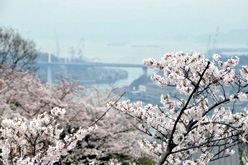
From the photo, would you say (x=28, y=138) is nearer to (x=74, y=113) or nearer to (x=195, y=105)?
(x=195, y=105)

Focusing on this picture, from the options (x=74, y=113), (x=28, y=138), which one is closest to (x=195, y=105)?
(x=28, y=138)

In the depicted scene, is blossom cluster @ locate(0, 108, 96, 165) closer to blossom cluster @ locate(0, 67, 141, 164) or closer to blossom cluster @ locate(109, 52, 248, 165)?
blossom cluster @ locate(109, 52, 248, 165)

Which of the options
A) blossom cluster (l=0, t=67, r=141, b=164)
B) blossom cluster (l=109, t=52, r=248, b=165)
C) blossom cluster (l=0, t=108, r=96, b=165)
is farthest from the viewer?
blossom cluster (l=0, t=67, r=141, b=164)

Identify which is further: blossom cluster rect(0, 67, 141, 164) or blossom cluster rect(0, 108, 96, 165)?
blossom cluster rect(0, 67, 141, 164)

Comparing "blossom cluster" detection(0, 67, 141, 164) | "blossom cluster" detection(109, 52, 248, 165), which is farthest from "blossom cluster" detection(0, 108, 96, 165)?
"blossom cluster" detection(0, 67, 141, 164)

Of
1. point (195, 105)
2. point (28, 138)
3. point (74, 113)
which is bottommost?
point (74, 113)

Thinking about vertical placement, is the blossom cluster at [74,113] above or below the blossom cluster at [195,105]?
below

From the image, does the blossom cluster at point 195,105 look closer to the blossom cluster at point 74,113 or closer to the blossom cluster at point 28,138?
the blossom cluster at point 28,138

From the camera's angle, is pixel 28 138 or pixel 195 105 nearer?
pixel 28 138

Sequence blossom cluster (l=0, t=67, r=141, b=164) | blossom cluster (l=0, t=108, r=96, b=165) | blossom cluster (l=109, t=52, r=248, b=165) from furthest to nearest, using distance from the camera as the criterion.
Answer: blossom cluster (l=0, t=67, r=141, b=164), blossom cluster (l=109, t=52, r=248, b=165), blossom cluster (l=0, t=108, r=96, b=165)

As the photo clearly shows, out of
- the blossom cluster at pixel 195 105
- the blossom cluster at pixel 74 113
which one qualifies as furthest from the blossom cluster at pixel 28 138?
the blossom cluster at pixel 74 113

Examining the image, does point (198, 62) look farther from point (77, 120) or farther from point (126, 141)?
point (126, 141)
